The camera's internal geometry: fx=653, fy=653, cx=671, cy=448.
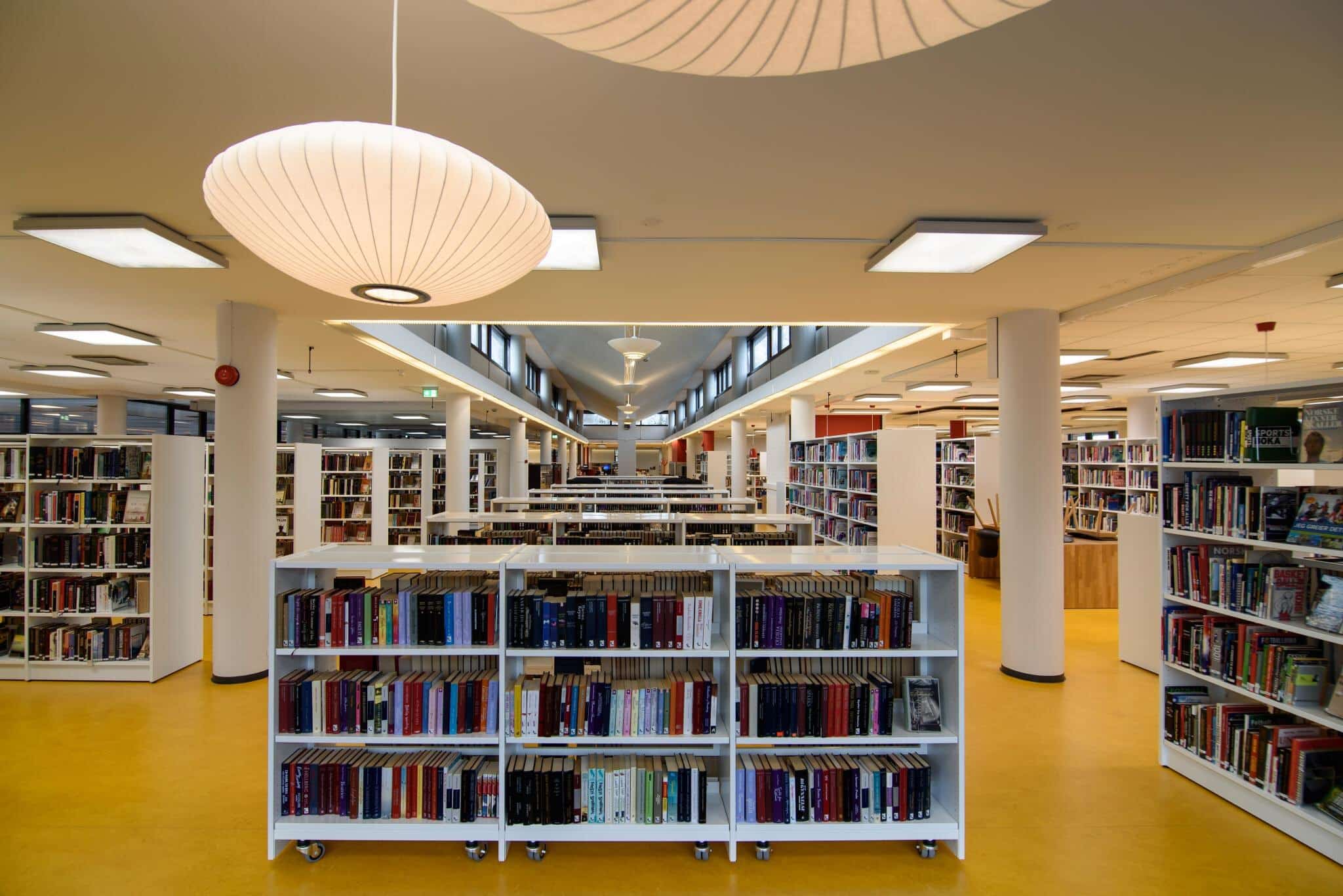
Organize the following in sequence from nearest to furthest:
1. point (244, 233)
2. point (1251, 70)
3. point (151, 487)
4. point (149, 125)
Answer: point (244, 233) < point (1251, 70) < point (149, 125) < point (151, 487)

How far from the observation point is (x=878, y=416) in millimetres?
22000

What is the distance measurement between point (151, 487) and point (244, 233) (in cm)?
530

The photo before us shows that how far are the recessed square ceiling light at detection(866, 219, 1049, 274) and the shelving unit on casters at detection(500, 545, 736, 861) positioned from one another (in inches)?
84.7

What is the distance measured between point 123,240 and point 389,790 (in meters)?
3.42

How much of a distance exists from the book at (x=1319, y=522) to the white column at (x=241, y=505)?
22.2 feet

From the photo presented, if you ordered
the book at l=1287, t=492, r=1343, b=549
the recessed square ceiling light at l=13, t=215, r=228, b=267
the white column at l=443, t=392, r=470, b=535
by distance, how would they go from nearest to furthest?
the book at l=1287, t=492, r=1343, b=549 → the recessed square ceiling light at l=13, t=215, r=228, b=267 → the white column at l=443, t=392, r=470, b=535

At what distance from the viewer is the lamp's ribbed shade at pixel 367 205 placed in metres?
1.39

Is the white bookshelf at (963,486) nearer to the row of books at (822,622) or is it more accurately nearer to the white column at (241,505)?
the row of books at (822,622)

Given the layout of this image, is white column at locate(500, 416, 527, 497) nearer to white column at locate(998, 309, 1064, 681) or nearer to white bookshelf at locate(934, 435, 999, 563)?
white bookshelf at locate(934, 435, 999, 563)

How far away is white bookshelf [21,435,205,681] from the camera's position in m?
5.61

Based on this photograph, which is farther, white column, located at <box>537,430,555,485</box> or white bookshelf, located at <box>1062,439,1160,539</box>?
white column, located at <box>537,430,555,485</box>

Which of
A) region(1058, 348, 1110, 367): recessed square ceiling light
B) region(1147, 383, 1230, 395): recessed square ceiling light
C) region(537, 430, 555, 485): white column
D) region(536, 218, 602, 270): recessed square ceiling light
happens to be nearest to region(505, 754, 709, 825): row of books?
region(536, 218, 602, 270): recessed square ceiling light

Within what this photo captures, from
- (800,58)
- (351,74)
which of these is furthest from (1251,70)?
(351,74)

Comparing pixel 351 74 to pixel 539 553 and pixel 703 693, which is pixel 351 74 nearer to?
pixel 539 553
